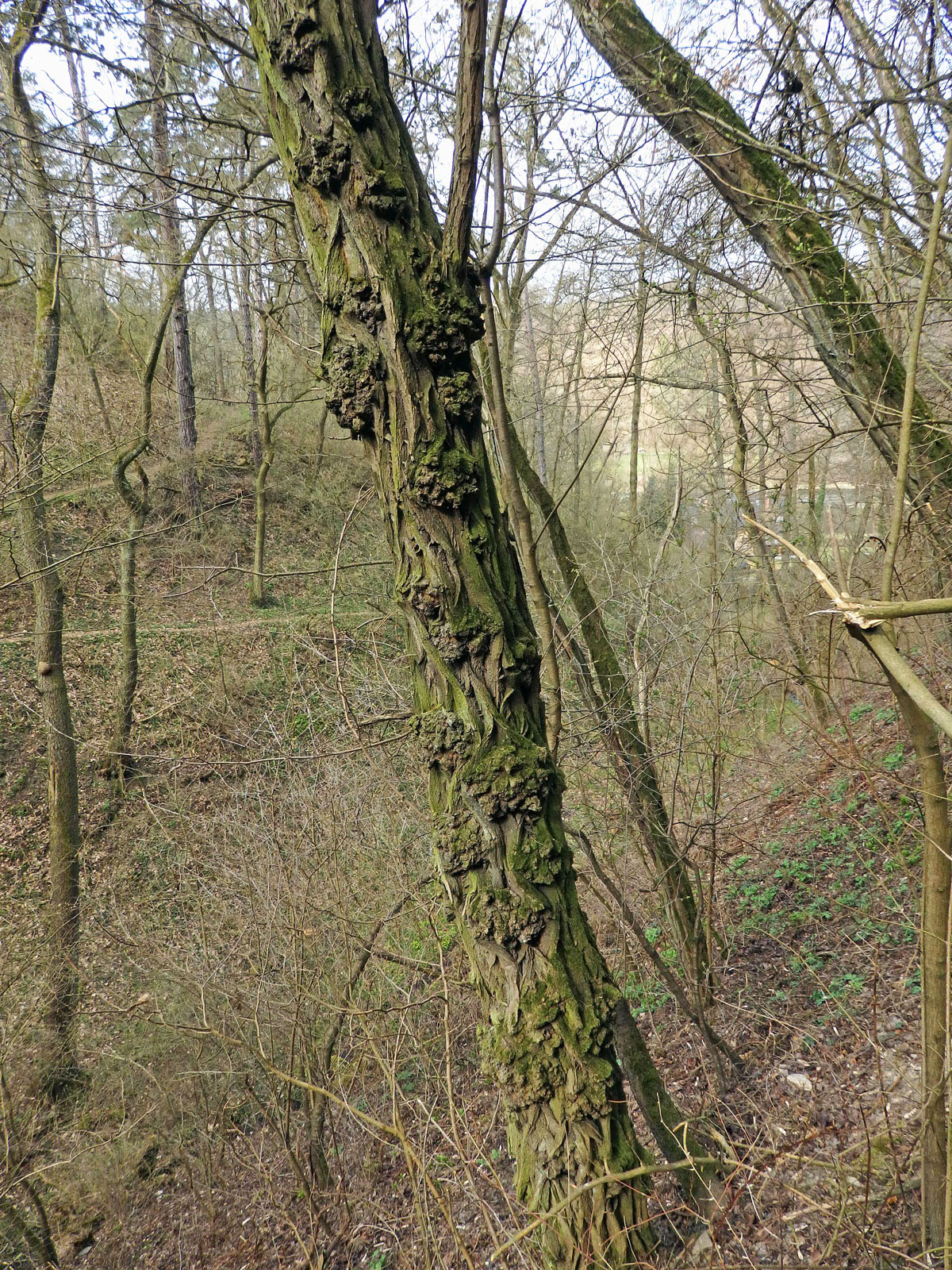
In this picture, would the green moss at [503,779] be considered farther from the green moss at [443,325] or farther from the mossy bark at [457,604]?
the green moss at [443,325]

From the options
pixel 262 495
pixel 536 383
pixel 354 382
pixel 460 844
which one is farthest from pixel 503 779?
pixel 262 495

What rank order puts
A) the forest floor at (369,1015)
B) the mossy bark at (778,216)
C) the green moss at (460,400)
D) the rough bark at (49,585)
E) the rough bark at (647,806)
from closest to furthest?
the green moss at (460,400), the forest floor at (369,1015), the mossy bark at (778,216), the rough bark at (647,806), the rough bark at (49,585)

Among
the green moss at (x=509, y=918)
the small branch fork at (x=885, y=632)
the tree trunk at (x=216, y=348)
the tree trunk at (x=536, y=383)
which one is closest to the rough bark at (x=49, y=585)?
the tree trunk at (x=536, y=383)

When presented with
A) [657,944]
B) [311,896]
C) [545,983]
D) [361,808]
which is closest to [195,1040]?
[311,896]

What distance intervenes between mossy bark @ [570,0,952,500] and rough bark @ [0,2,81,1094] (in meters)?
4.29

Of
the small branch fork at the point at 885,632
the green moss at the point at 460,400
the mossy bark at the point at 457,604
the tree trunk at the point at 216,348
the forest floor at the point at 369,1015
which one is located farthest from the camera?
the tree trunk at the point at 216,348

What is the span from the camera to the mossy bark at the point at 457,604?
2016mm

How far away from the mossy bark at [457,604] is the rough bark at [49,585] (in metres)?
4.84

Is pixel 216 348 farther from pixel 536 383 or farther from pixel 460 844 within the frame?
pixel 460 844

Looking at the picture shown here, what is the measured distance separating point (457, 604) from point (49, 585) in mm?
7077

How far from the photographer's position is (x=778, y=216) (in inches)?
162

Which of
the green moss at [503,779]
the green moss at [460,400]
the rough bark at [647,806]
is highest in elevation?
the green moss at [460,400]

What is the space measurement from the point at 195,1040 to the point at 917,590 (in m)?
6.06

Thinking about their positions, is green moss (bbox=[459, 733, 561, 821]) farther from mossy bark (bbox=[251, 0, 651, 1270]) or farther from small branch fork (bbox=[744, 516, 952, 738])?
small branch fork (bbox=[744, 516, 952, 738])
